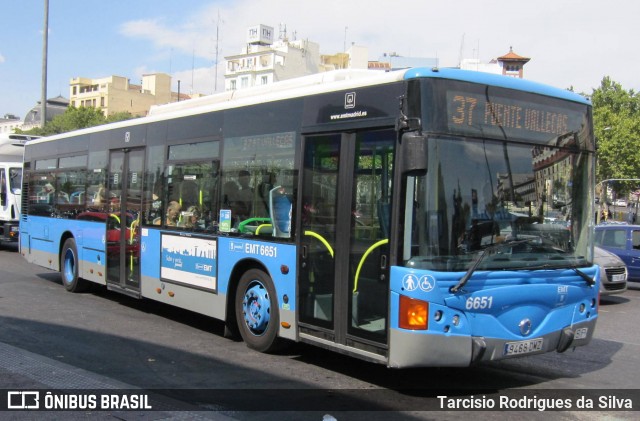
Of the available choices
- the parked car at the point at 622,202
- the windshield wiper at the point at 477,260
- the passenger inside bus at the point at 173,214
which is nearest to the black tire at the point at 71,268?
the passenger inside bus at the point at 173,214

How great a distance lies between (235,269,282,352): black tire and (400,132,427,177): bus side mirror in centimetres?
266

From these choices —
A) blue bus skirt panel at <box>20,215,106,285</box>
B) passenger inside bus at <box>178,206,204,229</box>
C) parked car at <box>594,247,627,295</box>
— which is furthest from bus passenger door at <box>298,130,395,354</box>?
parked car at <box>594,247,627,295</box>

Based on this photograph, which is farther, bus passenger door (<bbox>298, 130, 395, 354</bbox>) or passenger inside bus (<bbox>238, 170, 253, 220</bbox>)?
passenger inside bus (<bbox>238, 170, 253, 220</bbox>)

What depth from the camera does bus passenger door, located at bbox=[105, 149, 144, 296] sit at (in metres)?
10.3

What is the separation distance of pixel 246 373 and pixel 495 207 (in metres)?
3.23

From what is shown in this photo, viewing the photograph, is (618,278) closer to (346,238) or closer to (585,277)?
(585,277)

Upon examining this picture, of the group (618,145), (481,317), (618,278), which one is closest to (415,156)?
(481,317)

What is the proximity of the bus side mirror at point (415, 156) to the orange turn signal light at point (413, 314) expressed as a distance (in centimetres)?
113

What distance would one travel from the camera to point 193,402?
5.72 metres

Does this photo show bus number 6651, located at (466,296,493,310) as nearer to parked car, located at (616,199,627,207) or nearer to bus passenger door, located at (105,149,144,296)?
bus passenger door, located at (105,149,144,296)

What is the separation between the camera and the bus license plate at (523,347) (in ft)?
19.0

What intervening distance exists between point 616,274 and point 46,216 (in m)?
12.6

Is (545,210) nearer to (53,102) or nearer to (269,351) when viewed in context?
(269,351)

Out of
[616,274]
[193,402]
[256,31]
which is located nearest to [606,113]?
[616,274]
